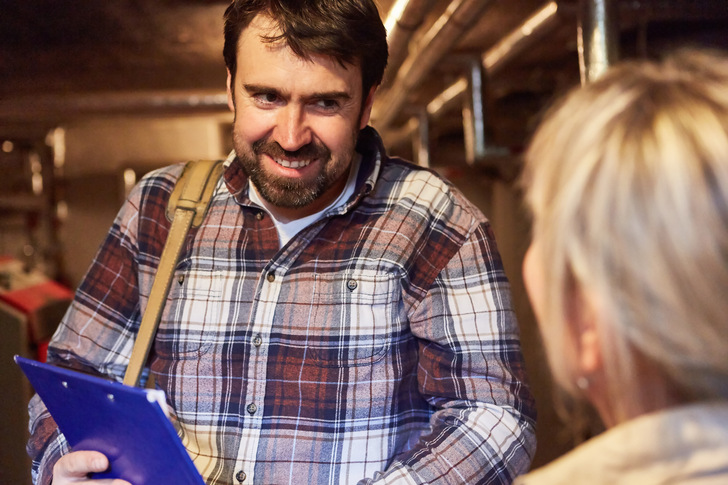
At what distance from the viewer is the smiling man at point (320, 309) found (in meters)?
1.31

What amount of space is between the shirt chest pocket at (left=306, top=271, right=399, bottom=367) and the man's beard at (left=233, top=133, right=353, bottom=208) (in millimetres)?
185

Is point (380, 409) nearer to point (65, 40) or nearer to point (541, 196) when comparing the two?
point (541, 196)

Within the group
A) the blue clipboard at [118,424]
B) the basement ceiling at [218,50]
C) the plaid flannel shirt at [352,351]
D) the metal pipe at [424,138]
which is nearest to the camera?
the blue clipboard at [118,424]

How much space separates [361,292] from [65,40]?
Result: 281 cm

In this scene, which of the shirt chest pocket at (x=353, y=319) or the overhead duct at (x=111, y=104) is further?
the overhead duct at (x=111, y=104)

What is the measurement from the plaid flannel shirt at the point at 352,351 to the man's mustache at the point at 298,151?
0.37 ft

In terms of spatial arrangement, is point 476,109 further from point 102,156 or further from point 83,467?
point 102,156

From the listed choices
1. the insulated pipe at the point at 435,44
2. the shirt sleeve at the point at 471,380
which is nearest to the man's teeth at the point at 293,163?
the shirt sleeve at the point at 471,380

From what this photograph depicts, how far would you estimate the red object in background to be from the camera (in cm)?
354

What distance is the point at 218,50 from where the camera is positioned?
3.81m

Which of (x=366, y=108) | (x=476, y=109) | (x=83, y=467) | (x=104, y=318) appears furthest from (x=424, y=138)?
(x=83, y=467)

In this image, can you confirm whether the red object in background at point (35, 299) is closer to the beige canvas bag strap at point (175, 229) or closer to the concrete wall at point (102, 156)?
the concrete wall at point (102, 156)

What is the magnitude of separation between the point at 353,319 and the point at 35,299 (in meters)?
3.08

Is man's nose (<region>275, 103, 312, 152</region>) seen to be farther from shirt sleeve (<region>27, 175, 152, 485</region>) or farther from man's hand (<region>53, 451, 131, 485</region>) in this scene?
man's hand (<region>53, 451, 131, 485</region>)
